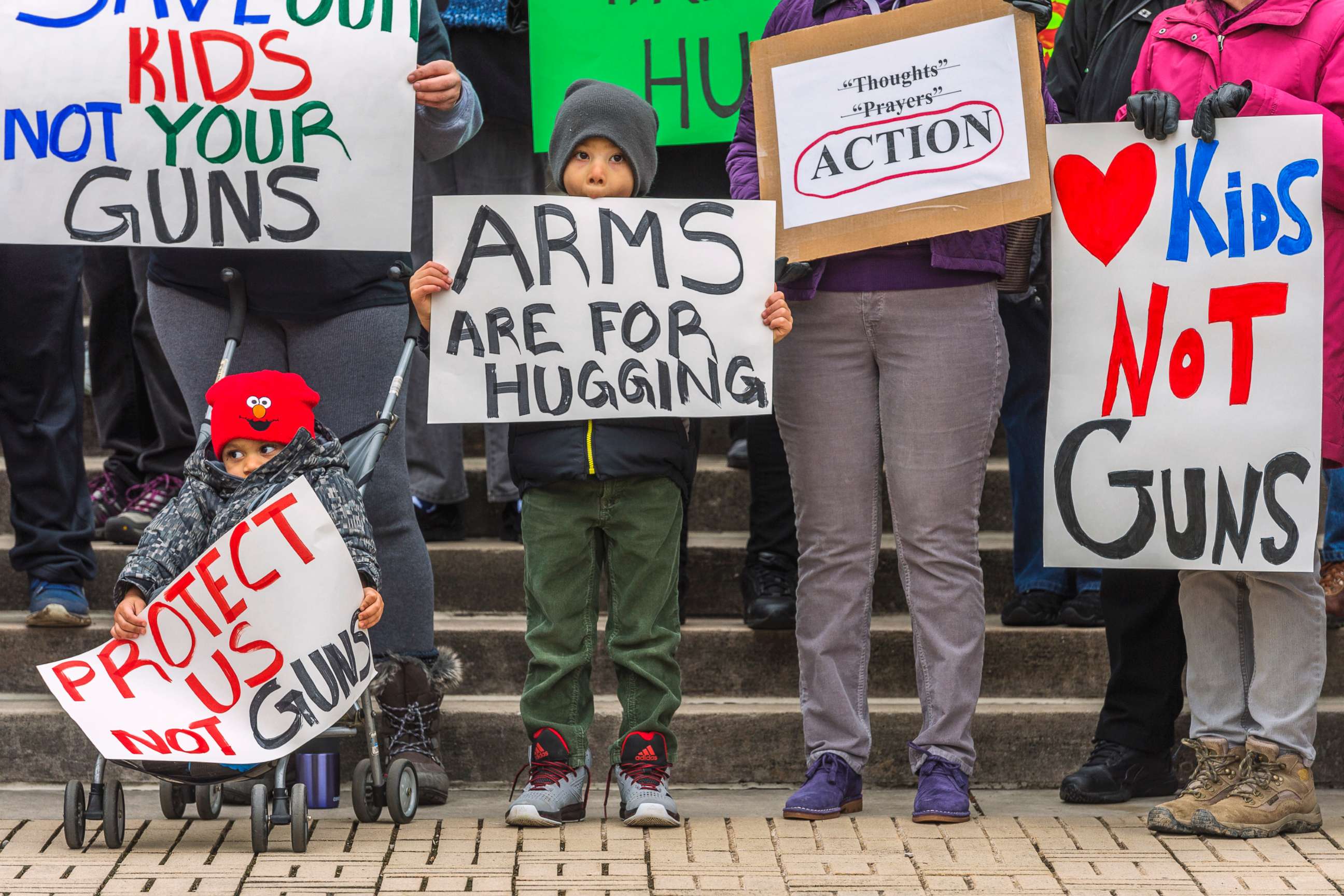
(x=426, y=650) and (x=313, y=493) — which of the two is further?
(x=426, y=650)

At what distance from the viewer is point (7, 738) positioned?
4.56m

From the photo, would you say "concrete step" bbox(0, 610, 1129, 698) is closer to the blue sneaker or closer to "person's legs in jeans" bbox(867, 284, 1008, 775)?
the blue sneaker

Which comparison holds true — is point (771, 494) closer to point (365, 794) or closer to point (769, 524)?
point (769, 524)

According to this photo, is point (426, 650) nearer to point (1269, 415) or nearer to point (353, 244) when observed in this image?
point (353, 244)

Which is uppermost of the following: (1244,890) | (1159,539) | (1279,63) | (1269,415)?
(1279,63)

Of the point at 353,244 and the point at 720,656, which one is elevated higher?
the point at 353,244

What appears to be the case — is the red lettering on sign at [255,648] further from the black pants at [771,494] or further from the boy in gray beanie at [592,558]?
the black pants at [771,494]

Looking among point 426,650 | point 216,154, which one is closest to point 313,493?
point 426,650

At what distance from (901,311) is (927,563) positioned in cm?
60

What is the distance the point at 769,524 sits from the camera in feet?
16.3

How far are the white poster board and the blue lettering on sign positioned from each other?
377 mm

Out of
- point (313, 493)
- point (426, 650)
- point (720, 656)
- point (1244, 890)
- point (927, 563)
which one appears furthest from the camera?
point (720, 656)

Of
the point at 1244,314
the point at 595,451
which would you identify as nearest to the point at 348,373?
the point at 595,451

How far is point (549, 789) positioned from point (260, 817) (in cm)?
69
